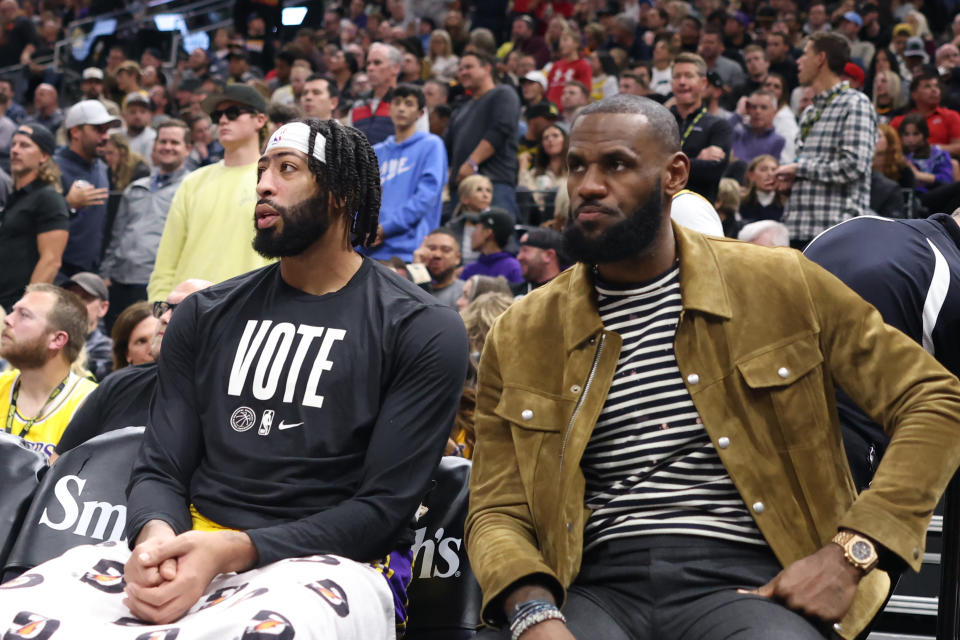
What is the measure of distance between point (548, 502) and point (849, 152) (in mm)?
4821

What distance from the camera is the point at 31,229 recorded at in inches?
312

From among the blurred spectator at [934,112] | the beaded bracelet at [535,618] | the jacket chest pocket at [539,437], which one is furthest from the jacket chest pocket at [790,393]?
the blurred spectator at [934,112]

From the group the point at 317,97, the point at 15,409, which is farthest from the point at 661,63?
the point at 15,409

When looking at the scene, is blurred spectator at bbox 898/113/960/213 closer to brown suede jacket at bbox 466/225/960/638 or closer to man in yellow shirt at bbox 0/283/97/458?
man in yellow shirt at bbox 0/283/97/458

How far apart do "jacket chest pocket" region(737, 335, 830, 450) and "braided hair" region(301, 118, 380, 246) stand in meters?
1.32

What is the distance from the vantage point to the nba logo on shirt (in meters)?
3.14

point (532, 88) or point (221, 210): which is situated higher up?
point (221, 210)

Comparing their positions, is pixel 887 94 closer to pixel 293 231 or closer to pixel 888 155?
pixel 888 155

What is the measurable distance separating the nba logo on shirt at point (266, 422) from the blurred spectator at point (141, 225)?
547 centimetres

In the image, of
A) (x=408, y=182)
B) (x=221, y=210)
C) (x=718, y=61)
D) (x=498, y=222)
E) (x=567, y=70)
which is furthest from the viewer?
(x=567, y=70)

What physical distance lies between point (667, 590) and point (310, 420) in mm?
1046

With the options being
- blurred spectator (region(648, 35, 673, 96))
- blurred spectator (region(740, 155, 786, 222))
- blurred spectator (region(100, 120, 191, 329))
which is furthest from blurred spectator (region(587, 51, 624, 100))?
blurred spectator (region(100, 120, 191, 329))

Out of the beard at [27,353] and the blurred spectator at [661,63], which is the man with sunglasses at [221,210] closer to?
the beard at [27,353]

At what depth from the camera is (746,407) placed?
2.69m
